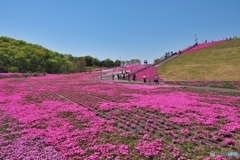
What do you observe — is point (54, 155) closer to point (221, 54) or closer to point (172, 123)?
point (172, 123)

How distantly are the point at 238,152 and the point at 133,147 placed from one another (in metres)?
4.51

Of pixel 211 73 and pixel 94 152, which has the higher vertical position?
pixel 211 73

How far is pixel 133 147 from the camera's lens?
28.4 ft

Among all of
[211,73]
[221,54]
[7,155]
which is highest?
[221,54]

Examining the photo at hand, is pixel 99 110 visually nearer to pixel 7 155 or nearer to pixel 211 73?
pixel 7 155

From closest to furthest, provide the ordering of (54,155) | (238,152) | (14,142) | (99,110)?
(238,152) < (54,155) < (14,142) < (99,110)

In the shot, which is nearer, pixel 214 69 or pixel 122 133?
pixel 122 133

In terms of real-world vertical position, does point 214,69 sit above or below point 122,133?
above

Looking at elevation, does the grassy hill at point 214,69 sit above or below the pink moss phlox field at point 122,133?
above

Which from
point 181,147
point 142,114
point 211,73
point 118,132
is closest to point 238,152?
point 181,147

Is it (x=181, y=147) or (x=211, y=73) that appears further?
(x=211, y=73)

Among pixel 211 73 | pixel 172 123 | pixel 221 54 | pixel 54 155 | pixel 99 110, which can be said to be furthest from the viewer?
pixel 221 54

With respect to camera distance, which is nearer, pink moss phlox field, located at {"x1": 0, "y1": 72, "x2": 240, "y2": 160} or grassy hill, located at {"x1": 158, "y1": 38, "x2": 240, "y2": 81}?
pink moss phlox field, located at {"x1": 0, "y1": 72, "x2": 240, "y2": 160}

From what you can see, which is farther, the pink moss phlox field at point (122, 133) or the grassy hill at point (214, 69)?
the grassy hill at point (214, 69)
